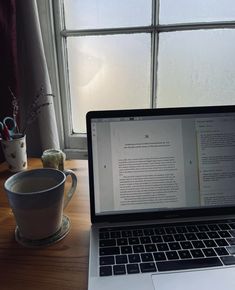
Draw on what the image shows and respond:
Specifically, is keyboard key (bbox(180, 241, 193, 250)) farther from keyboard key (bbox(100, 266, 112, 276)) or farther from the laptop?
keyboard key (bbox(100, 266, 112, 276))

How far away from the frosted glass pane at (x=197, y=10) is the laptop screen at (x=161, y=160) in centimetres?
67

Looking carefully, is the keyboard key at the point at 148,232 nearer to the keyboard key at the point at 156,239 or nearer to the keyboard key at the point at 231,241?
the keyboard key at the point at 156,239

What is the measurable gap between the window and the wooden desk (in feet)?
2.31

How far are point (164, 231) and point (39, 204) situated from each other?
0.26 meters

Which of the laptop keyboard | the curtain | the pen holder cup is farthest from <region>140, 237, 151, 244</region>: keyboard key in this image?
the curtain

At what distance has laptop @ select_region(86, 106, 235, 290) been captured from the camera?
596mm

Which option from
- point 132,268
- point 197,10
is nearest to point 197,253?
point 132,268

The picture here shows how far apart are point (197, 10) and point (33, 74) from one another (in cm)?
68

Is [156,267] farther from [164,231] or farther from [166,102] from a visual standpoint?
[166,102]

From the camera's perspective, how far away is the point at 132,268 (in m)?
0.49

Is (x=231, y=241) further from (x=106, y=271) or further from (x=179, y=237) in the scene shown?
(x=106, y=271)

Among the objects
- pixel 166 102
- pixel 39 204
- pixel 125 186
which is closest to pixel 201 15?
pixel 166 102

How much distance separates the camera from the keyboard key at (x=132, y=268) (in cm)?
49

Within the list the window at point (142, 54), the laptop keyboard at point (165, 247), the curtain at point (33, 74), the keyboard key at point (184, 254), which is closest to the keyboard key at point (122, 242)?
the laptop keyboard at point (165, 247)
